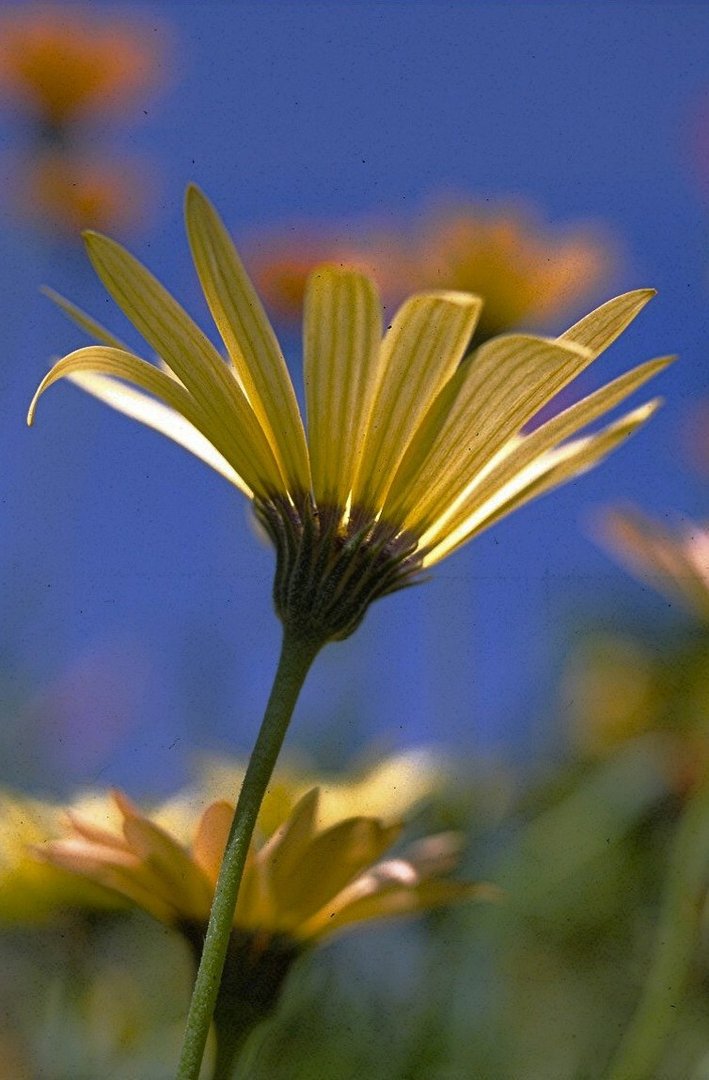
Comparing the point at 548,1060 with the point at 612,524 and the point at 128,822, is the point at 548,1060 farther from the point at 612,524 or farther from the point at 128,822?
the point at 128,822

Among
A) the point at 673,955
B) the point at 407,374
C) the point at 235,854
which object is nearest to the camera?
the point at 235,854

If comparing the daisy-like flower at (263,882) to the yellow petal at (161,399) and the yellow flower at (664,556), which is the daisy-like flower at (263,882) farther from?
the yellow flower at (664,556)

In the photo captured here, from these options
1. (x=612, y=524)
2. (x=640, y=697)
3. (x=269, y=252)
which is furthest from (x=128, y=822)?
(x=269, y=252)

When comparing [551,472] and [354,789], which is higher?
[551,472]

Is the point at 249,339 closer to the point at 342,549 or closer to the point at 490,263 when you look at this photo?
the point at 342,549

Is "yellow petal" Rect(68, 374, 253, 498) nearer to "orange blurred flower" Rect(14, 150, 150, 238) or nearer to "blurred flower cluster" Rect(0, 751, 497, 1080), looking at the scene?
"blurred flower cluster" Rect(0, 751, 497, 1080)

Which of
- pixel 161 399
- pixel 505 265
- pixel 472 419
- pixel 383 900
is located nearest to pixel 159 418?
pixel 161 399
